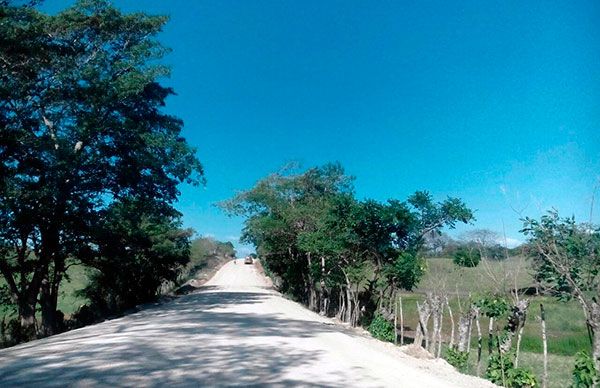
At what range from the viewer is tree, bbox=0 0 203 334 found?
44.0 ft

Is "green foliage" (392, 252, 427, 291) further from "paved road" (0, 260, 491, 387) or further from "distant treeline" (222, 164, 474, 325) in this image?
"paved road" (0, 260, 491, 387)

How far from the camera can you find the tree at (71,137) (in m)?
13.4

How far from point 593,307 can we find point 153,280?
2299 cm

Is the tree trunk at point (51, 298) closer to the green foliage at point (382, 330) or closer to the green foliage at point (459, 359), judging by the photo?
the green foliage at point (382, 330)

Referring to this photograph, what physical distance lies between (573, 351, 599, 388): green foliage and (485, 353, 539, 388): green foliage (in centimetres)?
89

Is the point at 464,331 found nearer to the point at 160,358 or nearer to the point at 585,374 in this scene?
the point at 585,374

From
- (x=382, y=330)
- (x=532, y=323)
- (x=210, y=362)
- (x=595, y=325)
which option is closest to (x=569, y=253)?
(x=595, y=325)

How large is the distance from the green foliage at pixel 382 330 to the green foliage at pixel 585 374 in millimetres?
7328

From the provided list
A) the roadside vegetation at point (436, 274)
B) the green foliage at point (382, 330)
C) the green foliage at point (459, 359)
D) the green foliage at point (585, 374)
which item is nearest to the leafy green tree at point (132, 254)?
the roadside vegetation at point (436, 274)

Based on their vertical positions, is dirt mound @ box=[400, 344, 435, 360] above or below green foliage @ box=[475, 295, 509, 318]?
below

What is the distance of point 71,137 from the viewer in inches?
607

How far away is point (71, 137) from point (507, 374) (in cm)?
1463

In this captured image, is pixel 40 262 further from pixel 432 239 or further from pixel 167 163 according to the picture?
pixel 432 239

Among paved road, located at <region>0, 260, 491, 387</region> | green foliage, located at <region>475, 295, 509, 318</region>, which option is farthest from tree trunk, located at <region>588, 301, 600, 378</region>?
green foliage, located at <region>475, 295, 509, 318</region>
